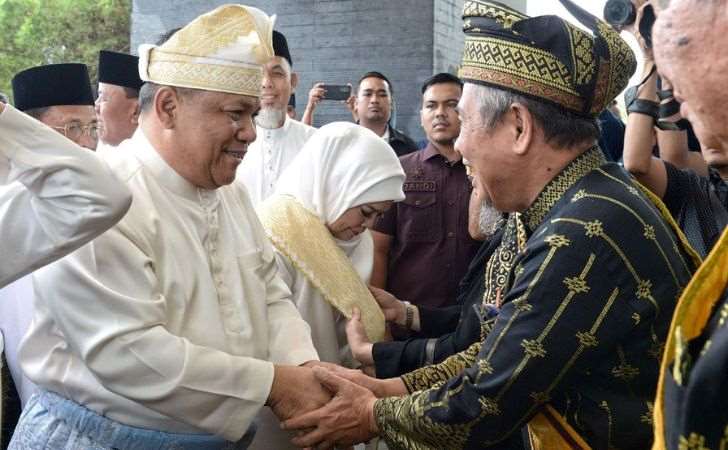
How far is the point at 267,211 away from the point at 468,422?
1.55 m

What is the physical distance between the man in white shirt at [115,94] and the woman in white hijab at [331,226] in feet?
6.93

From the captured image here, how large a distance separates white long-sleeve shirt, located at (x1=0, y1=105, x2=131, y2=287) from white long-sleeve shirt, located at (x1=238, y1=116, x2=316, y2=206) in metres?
3.39

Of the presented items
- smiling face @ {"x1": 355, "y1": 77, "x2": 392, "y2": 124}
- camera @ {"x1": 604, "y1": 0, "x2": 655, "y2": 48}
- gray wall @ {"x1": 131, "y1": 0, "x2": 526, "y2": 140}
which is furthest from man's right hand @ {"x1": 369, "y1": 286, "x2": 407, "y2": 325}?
gray wall @ {"x1": 131, "y1": 0, "x2": 526, "y2": 140}

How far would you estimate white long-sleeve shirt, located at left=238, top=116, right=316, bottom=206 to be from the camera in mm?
5434

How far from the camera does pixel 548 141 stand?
2264 millimetres

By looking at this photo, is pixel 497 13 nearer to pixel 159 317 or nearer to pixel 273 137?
pixel 159 317

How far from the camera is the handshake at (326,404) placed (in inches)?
102

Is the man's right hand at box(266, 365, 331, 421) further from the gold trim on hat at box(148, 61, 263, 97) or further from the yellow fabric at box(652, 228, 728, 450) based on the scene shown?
the yellow fabric at box(652, 228, 728, 450)

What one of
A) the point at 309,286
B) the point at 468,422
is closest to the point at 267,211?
the point at 309,286

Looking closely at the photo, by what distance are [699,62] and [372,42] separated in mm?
8811

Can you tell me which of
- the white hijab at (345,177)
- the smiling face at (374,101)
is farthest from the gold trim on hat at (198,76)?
the smiling face at (374,101)

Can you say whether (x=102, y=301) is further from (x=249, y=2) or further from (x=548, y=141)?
(x=249, y=2)

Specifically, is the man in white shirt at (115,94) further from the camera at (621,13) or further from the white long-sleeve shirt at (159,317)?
the camera at (621,13)

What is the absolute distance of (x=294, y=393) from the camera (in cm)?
259
